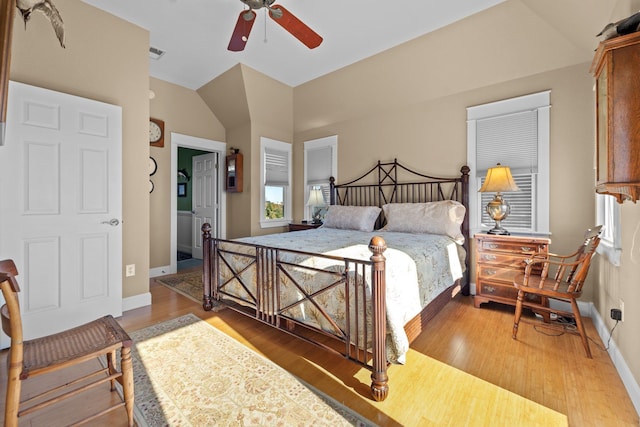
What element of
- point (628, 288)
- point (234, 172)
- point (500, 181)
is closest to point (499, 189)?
point (500, 181)

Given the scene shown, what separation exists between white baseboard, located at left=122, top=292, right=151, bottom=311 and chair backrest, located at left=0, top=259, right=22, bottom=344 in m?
2.07

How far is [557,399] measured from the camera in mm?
1595

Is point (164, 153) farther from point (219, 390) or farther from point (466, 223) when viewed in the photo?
point (466, 223)

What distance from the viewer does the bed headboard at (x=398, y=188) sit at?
343 cm

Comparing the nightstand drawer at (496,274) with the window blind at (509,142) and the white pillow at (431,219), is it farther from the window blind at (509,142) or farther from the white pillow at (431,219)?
the window blind at (509,142)

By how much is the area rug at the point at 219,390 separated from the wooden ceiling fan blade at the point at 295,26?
2.58 m

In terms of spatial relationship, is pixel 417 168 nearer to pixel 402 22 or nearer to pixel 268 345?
pixel 402 22

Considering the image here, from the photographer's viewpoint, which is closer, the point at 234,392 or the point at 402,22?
the point at 234,392

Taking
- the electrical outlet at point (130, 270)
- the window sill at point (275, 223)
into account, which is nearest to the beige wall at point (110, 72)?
the electrical outlet at point (130, 270)

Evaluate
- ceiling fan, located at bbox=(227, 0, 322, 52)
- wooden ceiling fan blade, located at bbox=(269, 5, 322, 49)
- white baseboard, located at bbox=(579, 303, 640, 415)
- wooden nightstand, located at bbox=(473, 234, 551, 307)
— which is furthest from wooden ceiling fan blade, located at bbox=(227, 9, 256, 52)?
white baseboard, located at bbox=(579, 303, 640, 415)

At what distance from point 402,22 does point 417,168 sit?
1.71 metres

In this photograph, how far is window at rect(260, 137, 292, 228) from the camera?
4.89m

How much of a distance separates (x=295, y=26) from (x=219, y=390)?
2707mm

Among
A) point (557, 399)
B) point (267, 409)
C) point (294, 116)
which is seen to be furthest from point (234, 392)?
point (294, 116)
